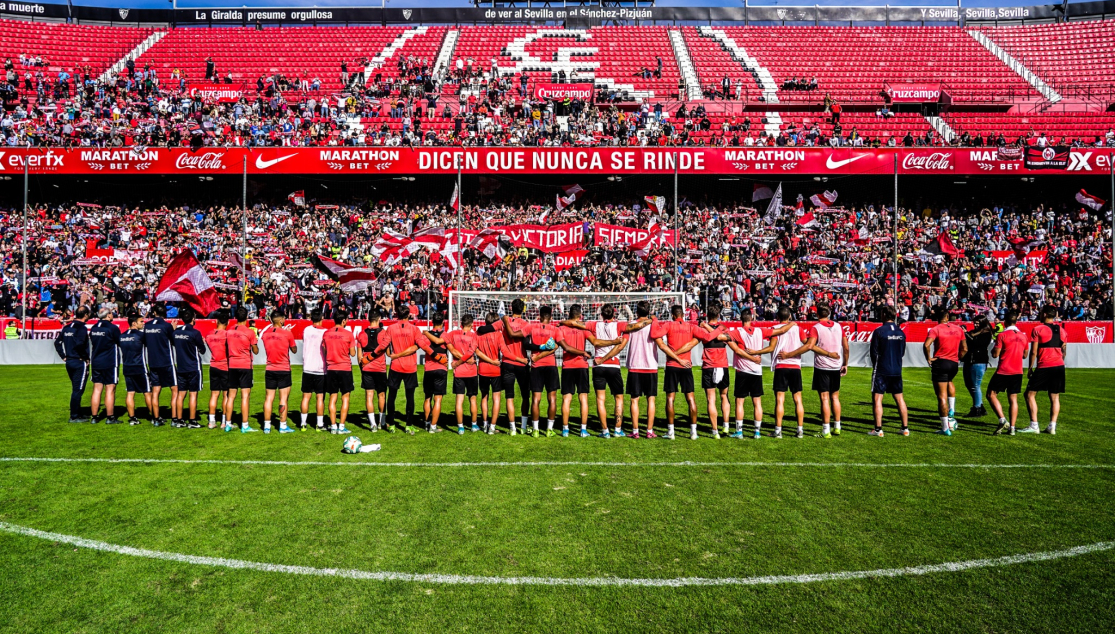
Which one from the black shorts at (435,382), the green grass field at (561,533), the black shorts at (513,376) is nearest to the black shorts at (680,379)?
the green grass field at (561,533)

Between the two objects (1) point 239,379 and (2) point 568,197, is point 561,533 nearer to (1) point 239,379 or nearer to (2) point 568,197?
(1) point 239,379

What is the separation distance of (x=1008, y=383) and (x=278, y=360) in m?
10.6

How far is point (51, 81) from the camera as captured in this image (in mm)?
38250

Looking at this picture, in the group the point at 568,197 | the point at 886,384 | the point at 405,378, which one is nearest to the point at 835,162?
the point at 568,197

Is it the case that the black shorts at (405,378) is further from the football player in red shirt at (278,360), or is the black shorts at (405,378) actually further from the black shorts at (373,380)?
the football player in red shirt at (278,360)

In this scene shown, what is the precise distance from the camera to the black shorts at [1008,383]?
33.5ft

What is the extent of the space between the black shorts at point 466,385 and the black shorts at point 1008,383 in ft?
24.6

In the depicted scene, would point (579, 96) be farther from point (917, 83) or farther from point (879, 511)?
point (879, 511)

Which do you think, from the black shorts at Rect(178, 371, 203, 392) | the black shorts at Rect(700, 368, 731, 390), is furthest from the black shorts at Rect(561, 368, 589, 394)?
the black shorts at Rect(178, 371, 203, 392)

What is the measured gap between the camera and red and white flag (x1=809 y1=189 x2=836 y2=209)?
3073cm

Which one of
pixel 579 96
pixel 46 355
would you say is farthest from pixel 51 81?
pixel 579 96

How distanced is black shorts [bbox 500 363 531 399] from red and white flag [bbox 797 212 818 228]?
2226cm

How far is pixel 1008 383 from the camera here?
10297 mm

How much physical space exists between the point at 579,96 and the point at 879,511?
112 ft
